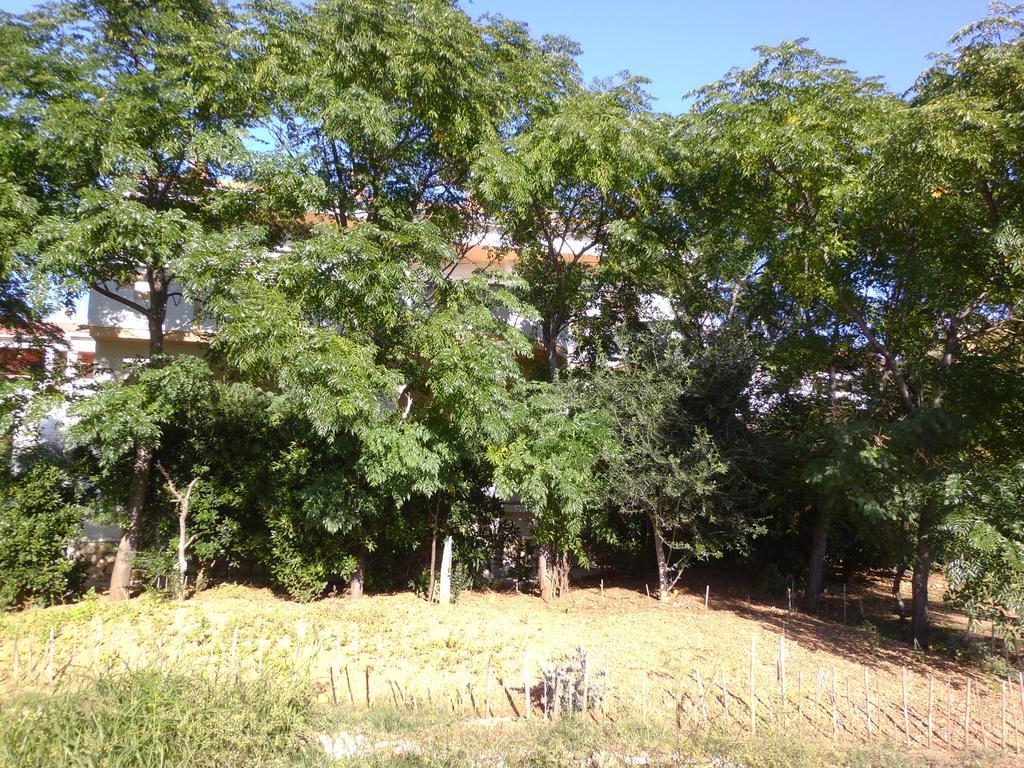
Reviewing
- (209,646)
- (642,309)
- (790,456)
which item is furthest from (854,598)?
(209,646)

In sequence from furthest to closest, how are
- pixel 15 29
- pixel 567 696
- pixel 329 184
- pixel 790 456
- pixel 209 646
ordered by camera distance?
pixel 790 456
pixel 329 184
pixel 15 29
pixel 209 646
pixel 567 696

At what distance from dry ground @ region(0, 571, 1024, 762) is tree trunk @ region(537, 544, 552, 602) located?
334mm

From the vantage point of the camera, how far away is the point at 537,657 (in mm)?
6887

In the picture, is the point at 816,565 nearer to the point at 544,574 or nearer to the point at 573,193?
the point at 544,574

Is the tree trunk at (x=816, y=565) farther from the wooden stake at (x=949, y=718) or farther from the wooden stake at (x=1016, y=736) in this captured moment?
the wooden stake at (x=1016, y=736)

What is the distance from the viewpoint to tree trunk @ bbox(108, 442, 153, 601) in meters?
8.29

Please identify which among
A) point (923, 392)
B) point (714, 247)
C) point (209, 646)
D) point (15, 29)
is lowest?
point (209, 646)

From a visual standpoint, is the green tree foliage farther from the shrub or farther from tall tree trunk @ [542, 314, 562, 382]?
the shrub

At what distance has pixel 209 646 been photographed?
6730 mm

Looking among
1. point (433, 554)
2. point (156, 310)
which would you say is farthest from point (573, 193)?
point (156, 310)

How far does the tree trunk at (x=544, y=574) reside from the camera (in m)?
9.48

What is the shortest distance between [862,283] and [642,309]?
361 centimetres

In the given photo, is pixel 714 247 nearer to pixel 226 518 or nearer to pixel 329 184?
pixel 329 184

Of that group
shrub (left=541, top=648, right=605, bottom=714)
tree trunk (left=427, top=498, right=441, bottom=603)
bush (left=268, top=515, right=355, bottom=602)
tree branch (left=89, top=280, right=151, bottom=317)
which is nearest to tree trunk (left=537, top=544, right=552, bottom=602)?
tree trunk (left=427, top=498, right=441, bottom=603)
